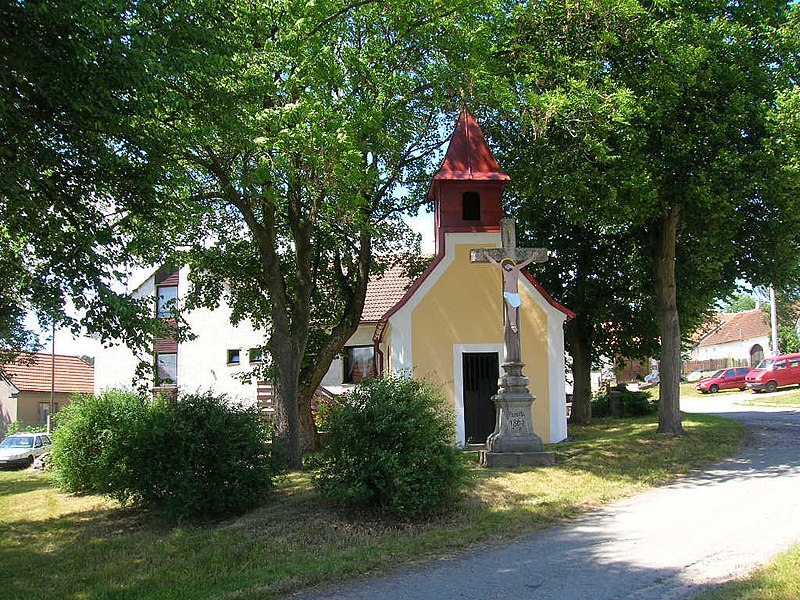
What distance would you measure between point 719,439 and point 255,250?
1230 centimetres

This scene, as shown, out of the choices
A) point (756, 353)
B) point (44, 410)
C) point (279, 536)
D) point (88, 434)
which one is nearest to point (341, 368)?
point (88, 434)

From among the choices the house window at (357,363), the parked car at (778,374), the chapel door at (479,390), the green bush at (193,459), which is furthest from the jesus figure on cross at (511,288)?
the parked car at (778,374)

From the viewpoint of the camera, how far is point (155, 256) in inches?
468

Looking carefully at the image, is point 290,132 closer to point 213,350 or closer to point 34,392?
point 213,350

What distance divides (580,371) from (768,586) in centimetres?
1917

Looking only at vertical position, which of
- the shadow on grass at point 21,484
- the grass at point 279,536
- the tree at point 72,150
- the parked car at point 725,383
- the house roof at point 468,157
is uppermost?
the house roof at point 468,157

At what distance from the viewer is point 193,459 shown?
10.9m

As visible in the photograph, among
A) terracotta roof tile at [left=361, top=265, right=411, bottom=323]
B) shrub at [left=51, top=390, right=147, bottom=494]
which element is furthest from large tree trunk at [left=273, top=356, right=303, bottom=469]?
terracotta roof tile at [left=361, top=265, right=411, bottom=323]

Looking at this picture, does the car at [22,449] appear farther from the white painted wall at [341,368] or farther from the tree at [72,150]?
the tree at [72,150]

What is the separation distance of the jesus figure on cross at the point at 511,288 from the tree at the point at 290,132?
2.96m

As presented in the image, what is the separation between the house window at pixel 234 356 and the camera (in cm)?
3130

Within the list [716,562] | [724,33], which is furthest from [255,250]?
[716,562]

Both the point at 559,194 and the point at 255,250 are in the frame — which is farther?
the point at 255,250

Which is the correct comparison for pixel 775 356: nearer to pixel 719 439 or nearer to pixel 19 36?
pixel 719 439
